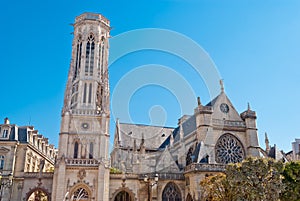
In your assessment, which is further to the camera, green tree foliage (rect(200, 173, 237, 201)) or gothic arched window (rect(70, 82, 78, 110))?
gothic arched window (rect(70, 82, 78, 110))

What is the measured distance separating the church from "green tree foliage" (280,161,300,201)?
31.2ft

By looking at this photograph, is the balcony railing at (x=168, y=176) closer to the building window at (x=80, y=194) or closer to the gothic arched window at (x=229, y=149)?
the gothic arched window at (x=229, y=149)

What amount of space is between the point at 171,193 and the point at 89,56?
22.9 meters

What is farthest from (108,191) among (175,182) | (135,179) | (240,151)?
(240,151)

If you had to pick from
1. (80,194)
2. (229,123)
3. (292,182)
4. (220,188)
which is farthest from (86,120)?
(292,182)

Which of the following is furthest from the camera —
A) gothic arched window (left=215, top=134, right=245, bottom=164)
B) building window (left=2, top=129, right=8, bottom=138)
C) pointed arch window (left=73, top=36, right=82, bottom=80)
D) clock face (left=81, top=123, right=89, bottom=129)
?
pointed arch window (left=73, top=36, right=82, bottom=80)

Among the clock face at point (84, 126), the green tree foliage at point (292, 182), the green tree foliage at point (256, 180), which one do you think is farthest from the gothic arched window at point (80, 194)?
the green tree foliage at point (292, 182)

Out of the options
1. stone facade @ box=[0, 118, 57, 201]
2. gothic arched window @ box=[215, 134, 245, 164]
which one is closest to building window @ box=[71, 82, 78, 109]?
stone facade @ box=[0, 118, 57, 201]

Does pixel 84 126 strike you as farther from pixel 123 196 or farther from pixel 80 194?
pixel 123 196

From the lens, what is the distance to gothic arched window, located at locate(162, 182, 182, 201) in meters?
38.0

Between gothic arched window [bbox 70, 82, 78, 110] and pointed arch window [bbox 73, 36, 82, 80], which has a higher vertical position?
pointed arch window [bbox 73, 36, 82, 80]

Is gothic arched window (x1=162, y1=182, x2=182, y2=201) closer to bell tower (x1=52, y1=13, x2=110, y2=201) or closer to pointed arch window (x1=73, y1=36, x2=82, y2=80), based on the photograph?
bell tower (x1=52, y1=13, x2=110, y2=201)

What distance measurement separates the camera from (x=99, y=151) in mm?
39156

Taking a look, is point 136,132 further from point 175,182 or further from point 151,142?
point 175,182
